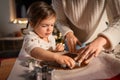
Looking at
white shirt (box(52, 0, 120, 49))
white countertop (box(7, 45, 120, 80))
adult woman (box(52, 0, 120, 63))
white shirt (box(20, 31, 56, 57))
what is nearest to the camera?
white countertop (box(7, 45, 120, 80))

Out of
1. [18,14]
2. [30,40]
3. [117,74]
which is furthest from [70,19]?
[18,14]

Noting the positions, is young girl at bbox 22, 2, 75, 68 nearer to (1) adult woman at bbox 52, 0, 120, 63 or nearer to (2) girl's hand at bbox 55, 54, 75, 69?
(1) adult woman at bbox 52, 0, 120, 63

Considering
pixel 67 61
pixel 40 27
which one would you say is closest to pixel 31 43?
pixel 40 27

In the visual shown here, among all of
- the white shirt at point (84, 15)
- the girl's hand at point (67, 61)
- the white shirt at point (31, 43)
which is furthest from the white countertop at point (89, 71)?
the white shirt at point (84, 15)

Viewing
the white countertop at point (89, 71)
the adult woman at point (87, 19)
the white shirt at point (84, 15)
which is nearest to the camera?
the white countertop at point (89, 71)

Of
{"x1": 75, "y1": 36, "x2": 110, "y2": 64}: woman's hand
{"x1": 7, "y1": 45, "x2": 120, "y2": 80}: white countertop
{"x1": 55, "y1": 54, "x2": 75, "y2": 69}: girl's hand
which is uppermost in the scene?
{"x1": 75, "y1": 36, "x2": 110, "y2": 64}: woman's hand

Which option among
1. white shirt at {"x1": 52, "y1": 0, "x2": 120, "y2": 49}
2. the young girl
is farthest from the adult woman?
the young girl

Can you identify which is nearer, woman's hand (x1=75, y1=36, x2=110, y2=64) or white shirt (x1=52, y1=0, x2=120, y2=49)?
woman's hand (x1=75, y1=36, x2=110, y2=64)

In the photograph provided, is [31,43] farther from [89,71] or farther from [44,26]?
[89,71]

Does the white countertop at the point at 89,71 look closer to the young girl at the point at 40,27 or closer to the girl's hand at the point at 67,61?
the girl's hand at the point at 67,61

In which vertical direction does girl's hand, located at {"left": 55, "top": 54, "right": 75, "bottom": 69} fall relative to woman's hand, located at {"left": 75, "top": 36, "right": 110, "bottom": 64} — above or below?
below

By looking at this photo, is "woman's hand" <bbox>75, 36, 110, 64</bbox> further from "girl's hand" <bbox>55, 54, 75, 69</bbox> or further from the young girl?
the young girl

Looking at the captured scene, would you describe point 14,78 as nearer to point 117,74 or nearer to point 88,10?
point 117,74

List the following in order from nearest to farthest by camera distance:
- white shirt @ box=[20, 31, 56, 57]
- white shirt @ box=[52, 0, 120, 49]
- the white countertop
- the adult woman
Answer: the white countertop → the adult woman → white shirt @ box=[20, 31, 56, 57] → white shirt @ box=[52, 0, 120, 49]
